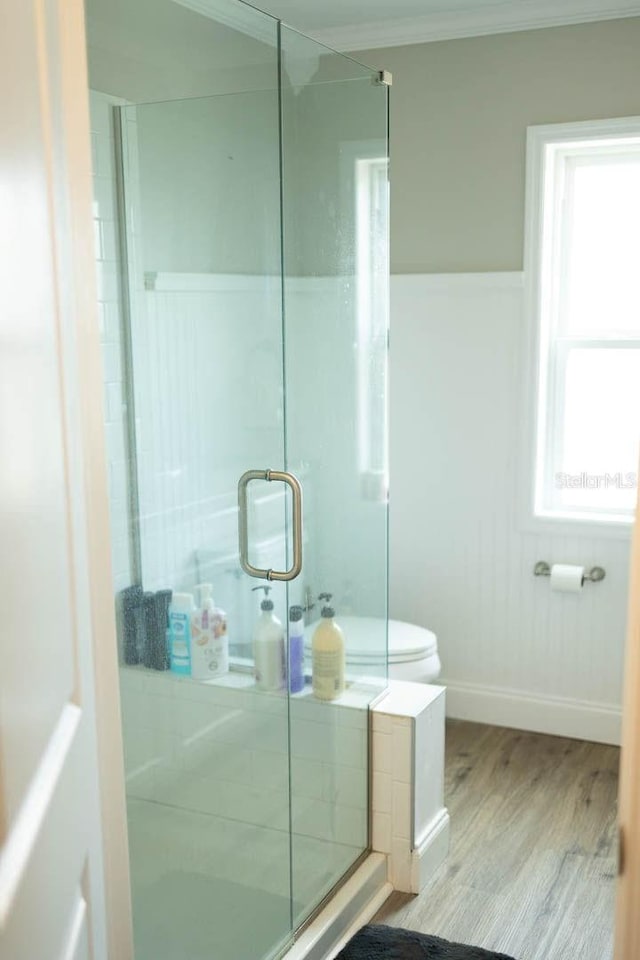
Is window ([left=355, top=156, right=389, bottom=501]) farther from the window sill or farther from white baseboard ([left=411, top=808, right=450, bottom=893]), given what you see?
the window sill

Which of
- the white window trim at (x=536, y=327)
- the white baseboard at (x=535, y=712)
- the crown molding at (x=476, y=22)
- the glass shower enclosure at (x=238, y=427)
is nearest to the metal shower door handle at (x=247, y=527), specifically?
the glass shower enclosure at (x=238, y=427)

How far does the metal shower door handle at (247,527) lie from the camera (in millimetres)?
2098

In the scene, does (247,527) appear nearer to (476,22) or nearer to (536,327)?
(536,327)

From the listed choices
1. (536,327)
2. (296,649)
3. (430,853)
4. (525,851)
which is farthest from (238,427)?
(536,327)

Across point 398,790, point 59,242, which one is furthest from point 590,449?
point 59,242

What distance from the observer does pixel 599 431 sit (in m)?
3.68

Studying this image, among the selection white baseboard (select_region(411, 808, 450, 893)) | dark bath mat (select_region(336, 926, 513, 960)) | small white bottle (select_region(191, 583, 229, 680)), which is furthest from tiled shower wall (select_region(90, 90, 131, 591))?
white baseboard (select_region(411, 808, 450, 893))

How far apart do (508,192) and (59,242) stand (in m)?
2.52

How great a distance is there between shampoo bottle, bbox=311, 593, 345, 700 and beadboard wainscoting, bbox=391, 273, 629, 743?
1.35 m

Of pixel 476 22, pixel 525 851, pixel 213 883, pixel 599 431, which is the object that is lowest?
pixel 525 851

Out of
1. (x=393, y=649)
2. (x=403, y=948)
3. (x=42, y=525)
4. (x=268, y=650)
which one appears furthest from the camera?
(x=393, y=649)

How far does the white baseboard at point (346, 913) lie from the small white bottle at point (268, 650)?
0.60 m

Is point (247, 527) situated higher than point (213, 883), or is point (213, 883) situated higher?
point (247, 527)

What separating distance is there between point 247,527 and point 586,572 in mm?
1881
